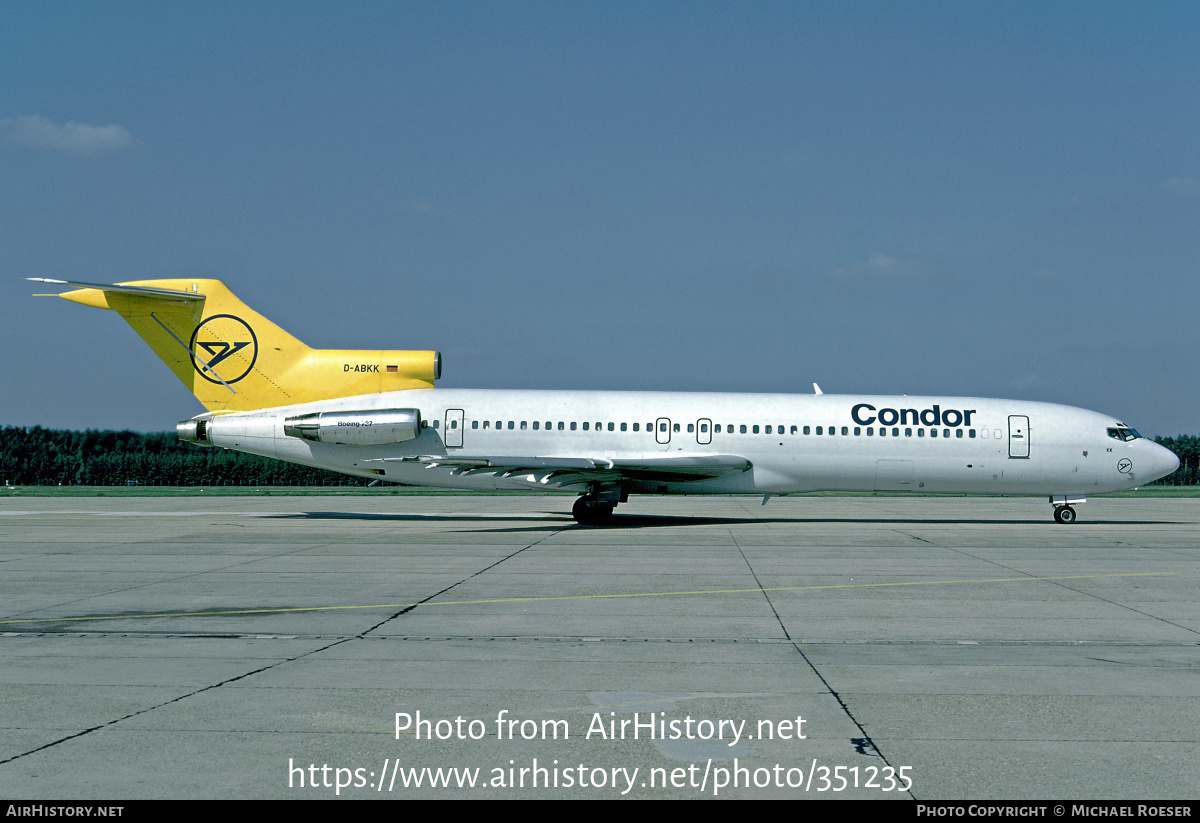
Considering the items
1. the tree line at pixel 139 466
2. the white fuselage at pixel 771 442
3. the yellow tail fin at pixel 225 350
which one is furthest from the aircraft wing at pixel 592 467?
the tree line at pixel 139 466

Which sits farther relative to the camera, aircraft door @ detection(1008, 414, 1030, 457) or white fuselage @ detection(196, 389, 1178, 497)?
aircraft door @ detection(1008, 414, 1030, 457)

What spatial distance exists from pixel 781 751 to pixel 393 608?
6761mm

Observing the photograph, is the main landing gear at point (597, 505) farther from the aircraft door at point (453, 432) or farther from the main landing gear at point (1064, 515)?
the main landing gear at point (1064, 515)

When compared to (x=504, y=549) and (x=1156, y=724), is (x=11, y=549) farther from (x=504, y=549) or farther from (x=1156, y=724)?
(x=1156, y=724)

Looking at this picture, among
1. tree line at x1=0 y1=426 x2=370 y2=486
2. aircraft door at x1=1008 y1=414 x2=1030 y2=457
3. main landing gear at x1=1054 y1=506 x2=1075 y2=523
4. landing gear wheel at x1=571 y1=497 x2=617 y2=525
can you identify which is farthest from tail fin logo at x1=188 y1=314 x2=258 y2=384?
tree line at x1=0 y1=426 x2=370 y2=486

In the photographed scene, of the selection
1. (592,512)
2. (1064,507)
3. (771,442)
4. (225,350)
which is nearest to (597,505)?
(592,512)

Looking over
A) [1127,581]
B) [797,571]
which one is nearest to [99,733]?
[797,571]

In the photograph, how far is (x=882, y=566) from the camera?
16719mm

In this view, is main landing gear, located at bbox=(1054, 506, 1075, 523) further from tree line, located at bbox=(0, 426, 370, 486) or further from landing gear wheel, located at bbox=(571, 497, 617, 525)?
tree line, located at bbox=(0, 426, 370, 486)

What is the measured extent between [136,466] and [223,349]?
1418 inches

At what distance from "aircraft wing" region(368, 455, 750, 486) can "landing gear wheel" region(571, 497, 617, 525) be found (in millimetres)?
692

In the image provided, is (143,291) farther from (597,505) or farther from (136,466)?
(136,466)

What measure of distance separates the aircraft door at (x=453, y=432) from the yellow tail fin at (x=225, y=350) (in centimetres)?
276

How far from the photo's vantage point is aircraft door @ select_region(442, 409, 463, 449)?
2720 centimetres
